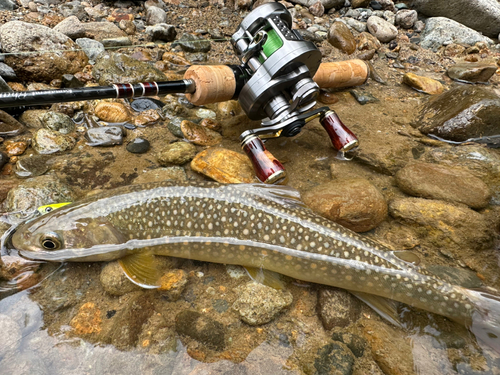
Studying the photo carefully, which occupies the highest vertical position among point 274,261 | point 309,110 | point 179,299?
point 309,110

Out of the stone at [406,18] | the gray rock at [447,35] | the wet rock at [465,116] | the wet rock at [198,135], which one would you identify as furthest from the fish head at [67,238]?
the stone at [406,18]

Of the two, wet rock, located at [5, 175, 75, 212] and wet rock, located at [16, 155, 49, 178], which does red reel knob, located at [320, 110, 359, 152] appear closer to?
wet rock, located at [5, 175, 75, 212]

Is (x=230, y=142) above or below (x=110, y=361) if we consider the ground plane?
above

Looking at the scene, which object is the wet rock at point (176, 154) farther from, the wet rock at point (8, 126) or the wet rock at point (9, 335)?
the wet rock at point (9, 335)

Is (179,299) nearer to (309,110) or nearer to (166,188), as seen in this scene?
(166,188)

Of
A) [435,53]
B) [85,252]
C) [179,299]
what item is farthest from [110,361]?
[435,53]

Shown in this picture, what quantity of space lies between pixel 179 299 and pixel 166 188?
1.00m

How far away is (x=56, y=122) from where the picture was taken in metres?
4.11

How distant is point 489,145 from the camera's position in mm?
4059

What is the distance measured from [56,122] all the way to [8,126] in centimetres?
53

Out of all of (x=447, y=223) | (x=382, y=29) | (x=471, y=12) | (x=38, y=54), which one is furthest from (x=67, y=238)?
(x=471, y=12)

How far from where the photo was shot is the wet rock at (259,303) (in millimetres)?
2570

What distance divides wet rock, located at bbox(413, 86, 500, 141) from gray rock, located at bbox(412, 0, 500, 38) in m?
4.44

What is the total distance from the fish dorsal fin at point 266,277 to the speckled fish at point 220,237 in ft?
0.14
